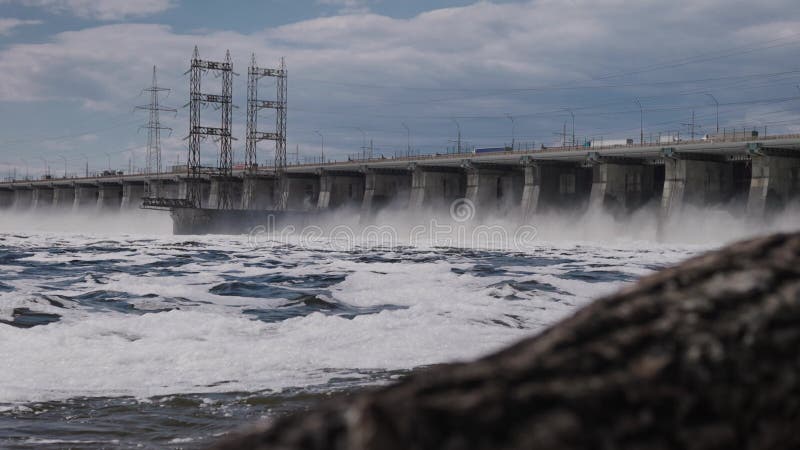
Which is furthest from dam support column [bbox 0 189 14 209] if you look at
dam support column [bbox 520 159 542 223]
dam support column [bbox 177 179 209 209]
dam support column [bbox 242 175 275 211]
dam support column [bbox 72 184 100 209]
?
dam support column [bbox 520 159 542 223]

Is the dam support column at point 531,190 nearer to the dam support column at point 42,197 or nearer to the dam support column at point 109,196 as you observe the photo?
the dam support column at point 109,196

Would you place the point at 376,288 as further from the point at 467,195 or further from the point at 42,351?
the point at 467,195

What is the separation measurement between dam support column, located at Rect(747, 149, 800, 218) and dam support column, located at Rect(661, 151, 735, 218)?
4.57 metres

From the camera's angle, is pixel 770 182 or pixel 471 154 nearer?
pixel 770 182

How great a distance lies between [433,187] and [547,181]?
14.6m

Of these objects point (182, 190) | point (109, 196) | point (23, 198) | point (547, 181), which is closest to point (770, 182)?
point (547, 181)

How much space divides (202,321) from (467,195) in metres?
64.9

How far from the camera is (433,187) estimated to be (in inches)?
3273

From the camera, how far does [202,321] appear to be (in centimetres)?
1424

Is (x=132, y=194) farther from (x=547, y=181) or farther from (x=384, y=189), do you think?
(x=547, y=181)

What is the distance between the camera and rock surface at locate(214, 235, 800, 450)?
1521mm

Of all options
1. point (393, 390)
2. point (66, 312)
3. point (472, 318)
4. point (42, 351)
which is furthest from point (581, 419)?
point (66, 312)

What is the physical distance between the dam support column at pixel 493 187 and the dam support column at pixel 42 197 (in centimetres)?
8926

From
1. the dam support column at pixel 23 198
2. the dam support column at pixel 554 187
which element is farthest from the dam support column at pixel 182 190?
the dam support column at pixel 554 187
